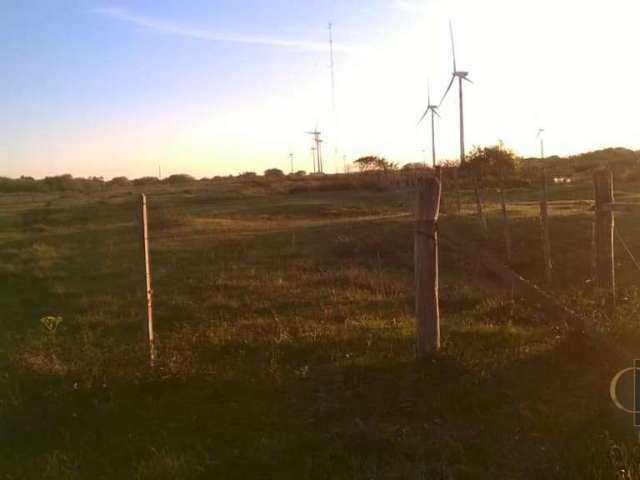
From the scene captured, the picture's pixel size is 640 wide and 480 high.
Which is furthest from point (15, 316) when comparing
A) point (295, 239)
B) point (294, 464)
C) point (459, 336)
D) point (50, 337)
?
point (295, 239)

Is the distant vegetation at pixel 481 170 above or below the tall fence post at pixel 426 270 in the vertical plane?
above

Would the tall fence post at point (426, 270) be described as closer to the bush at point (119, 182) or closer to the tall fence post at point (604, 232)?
the tall fence post at point (604, 232)

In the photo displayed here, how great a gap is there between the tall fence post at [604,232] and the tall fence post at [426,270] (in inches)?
107

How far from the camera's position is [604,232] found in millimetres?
8195

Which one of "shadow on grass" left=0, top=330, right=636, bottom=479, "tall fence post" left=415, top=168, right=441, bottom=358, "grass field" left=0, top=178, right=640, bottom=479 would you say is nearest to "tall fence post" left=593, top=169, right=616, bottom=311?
"grass field" left=0, top=178, right=640, bottom=479

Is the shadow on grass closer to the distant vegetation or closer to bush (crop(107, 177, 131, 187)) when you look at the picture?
the distant vegetation

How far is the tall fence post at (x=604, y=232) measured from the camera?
803cm

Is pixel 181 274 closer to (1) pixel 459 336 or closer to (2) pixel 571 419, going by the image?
(1) pixel 459 336

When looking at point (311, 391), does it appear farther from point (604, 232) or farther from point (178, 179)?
point (178, 179)

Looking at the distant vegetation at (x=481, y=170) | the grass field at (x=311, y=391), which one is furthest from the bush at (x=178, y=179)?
the grass field at (x=311, y=391)

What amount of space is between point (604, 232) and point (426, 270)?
3.02 meters

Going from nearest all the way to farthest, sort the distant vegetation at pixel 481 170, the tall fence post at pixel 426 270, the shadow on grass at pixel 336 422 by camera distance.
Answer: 1. the shadow on grass at pixel 336 422
2. the tall fence post at pixel 426 270
3. the distant vegetation at pixel 481 170

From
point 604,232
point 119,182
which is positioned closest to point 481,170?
point 604,232

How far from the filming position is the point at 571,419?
17.2 feet
